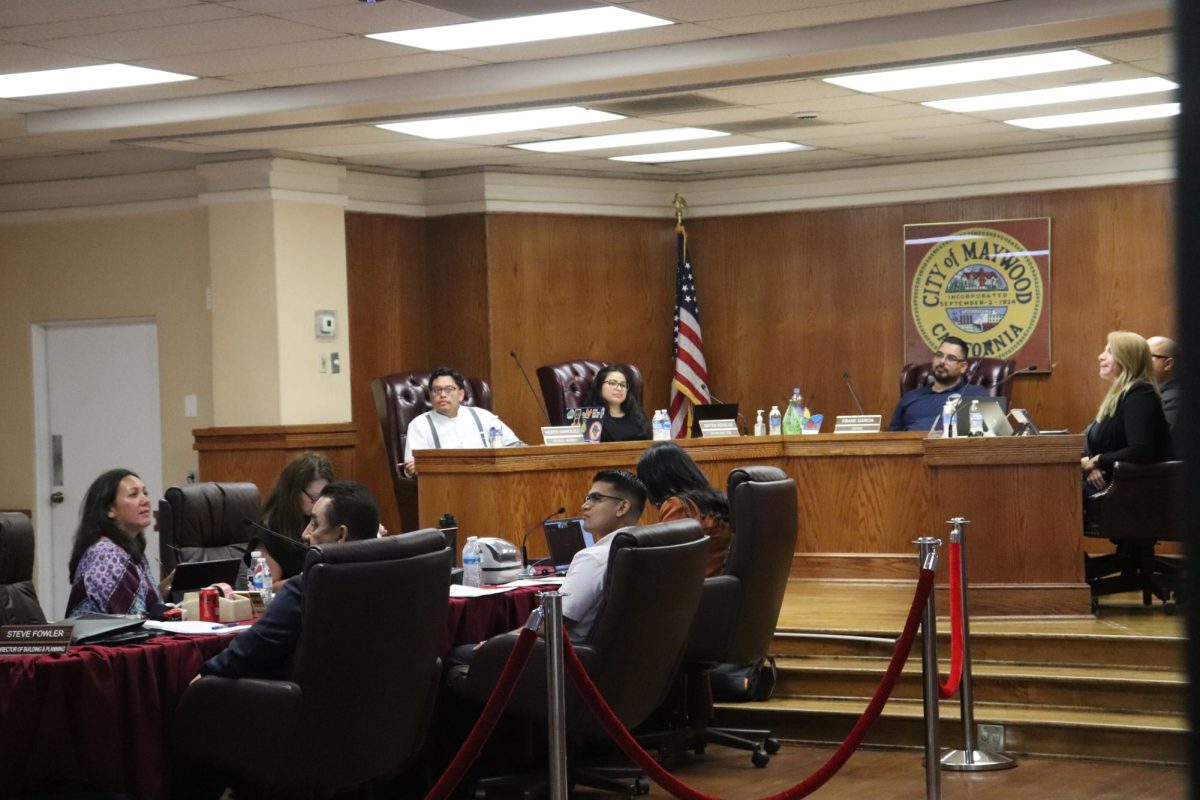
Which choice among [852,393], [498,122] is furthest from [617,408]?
[852,393]

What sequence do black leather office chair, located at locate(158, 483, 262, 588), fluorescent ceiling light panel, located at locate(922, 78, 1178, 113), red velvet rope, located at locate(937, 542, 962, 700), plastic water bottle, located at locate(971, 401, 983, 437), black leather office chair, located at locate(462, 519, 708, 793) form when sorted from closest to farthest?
black leather office chair, located at locate(462, 519, 708, 793)
red velvet rope, located at locate(937, 542, 962, 700)
black leather office chair, located at locate(158, 483, 262, 588)
plastic water bottle, located at locate(971, 401, 983, 437)
fluorescent ceiling light panel, located at locate(922, 78, 1178, 113)

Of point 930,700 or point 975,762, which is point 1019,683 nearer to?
point 975,762

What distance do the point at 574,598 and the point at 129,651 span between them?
4.48 ft

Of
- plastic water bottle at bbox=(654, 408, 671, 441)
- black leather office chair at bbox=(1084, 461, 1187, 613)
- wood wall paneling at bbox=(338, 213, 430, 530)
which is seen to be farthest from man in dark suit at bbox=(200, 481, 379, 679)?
wood wall paneling at bbox=(338, 213, 430, 530)

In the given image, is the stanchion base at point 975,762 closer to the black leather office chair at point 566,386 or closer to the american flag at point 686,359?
the black leather office chair at point 566,386

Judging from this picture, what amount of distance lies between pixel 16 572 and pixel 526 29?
279cm

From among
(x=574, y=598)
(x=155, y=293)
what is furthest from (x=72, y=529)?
(x=574, y=598)

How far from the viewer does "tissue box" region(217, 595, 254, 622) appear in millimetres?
4797

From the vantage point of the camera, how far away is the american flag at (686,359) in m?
11.2

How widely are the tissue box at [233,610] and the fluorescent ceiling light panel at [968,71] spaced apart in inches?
151

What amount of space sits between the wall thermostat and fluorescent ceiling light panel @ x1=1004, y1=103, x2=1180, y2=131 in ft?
13.7

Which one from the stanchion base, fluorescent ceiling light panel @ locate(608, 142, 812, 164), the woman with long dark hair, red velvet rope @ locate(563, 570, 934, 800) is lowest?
the stanchion base

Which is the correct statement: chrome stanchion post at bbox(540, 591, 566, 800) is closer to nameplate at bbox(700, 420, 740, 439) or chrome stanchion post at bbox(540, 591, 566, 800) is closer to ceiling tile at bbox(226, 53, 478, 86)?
ceiling tile at bbox(226, 53, 478, 86)

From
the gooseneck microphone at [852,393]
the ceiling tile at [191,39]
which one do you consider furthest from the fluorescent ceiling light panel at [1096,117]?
the ceiling tile at [191,39]
